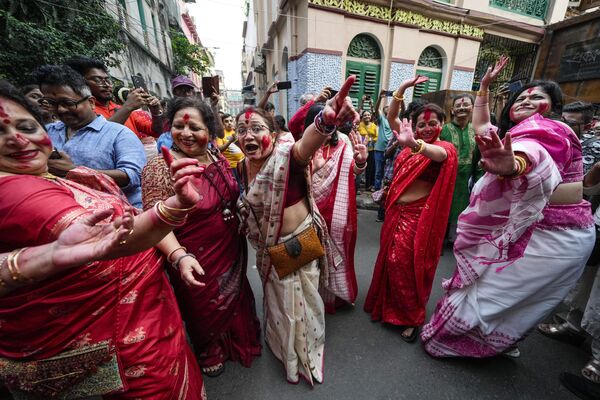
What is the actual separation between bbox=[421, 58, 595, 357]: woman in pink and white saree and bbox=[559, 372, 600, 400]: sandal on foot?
42 centimetres

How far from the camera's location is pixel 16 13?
314 cm

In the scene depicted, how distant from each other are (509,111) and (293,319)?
1.88m

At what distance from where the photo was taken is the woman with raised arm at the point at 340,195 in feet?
6.54

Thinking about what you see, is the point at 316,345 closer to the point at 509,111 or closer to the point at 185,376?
the point at 185,376

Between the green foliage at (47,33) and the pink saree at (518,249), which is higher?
the green foliage at (47,33)

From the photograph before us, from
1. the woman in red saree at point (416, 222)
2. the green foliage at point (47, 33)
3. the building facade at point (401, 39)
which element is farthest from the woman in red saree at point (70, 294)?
the building facade at point (401, 39)

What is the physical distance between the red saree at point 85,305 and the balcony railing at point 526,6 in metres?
11.0

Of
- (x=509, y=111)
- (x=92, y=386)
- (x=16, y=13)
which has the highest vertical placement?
(x=16, y=13)

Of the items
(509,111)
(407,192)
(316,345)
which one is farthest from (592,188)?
(316,345)

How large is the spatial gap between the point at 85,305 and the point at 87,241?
0.35 meters

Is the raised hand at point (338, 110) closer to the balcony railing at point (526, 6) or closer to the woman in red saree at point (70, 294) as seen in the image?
the woman in red saree at point (70, 294)

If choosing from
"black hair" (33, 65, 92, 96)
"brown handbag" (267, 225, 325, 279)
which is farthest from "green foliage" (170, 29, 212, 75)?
"brown handbag" (267, 225, 325, 279)

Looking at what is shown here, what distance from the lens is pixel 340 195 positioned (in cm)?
200

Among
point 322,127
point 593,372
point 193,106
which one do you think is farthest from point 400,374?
point 193,106
